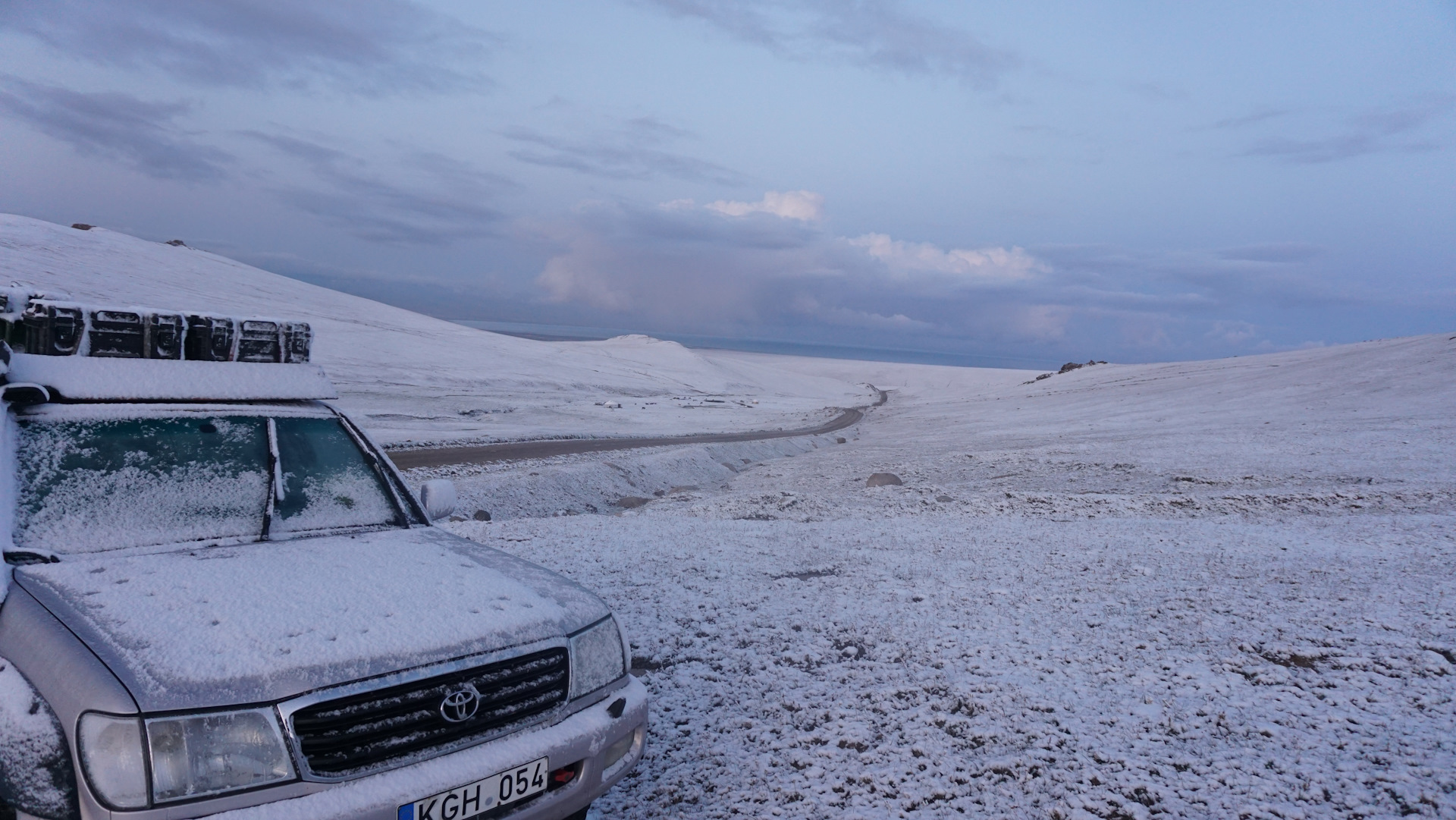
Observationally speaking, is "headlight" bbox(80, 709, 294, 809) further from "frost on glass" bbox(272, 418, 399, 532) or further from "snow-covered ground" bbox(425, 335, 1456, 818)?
"snow-covered ground" bbox(425, 335, 1456, 818)

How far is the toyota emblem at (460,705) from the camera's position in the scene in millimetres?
2621

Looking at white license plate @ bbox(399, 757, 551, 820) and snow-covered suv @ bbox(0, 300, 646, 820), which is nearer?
snow-covered suv @ bbox(0, 300, 646, 820)

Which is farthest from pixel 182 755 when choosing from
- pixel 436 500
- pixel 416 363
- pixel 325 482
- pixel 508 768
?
pixel 416 363

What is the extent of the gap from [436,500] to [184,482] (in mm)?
1112

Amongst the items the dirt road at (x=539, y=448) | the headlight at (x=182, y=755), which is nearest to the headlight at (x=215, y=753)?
the headlight at (x=182, y=755)

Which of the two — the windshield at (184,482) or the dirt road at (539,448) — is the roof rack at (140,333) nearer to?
the windshield at (184,482)

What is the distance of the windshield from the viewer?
311 cm

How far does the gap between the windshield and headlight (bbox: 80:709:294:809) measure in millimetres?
1220

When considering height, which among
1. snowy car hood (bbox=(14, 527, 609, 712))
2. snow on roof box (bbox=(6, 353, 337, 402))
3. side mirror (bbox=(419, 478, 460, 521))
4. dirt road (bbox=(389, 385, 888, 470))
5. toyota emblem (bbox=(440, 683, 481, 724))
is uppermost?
snow on roof box (bbox=(6, 353, 337, 402))

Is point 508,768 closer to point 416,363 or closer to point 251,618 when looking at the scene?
point 251,618

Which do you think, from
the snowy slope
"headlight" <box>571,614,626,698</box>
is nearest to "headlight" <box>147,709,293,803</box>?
"headlight" <box>571,614,626,698</box>

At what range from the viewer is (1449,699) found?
3943 millimetres

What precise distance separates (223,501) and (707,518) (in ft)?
23.4

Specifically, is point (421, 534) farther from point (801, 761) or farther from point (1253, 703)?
point (1253, 703)
